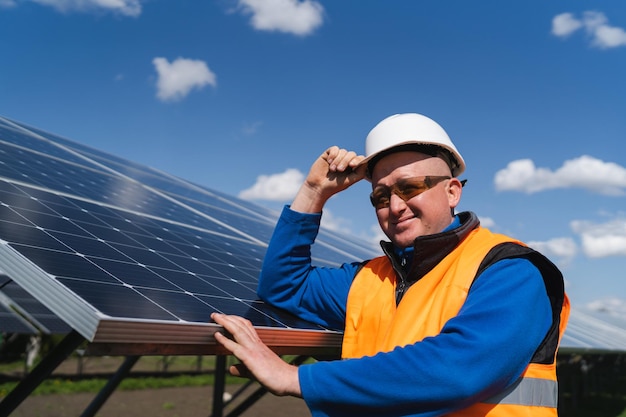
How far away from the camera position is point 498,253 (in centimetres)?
257

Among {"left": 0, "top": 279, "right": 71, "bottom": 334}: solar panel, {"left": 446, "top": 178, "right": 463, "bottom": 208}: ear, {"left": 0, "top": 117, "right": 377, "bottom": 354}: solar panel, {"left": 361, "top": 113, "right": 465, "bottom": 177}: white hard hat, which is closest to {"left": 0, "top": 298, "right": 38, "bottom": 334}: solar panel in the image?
{"left": 0, "top": 279, "right": 71, "bottom": 334}: solar panel

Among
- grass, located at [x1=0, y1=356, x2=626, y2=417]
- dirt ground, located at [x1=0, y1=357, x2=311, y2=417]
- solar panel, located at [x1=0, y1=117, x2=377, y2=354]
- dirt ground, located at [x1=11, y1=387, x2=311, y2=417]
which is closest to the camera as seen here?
solar panel, located at [x1=0, y1=117, x2=377, y2=354]

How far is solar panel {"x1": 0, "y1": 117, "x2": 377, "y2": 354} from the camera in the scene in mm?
2396

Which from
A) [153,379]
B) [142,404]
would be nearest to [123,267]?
[142,404]

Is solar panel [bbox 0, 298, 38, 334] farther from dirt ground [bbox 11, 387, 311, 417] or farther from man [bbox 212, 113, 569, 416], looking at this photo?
dirt ground [bbox 11, 387, 311, 417]

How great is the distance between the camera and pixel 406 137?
3033mm

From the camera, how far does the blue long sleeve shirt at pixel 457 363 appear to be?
2264mm

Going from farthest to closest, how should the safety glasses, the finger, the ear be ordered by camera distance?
the ear
the safety glasses
the finger

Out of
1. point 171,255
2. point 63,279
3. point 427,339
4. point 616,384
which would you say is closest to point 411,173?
point 427,339

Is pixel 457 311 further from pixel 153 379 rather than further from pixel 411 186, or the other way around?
pixel 153 379

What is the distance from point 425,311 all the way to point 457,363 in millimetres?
391

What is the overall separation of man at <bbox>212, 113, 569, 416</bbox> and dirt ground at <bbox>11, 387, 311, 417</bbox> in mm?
11908

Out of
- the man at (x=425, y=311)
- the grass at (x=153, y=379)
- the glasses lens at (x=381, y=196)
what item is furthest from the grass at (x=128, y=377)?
the glasses lens at (x=381, y=196)

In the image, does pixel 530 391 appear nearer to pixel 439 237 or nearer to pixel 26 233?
pixel 439 237
